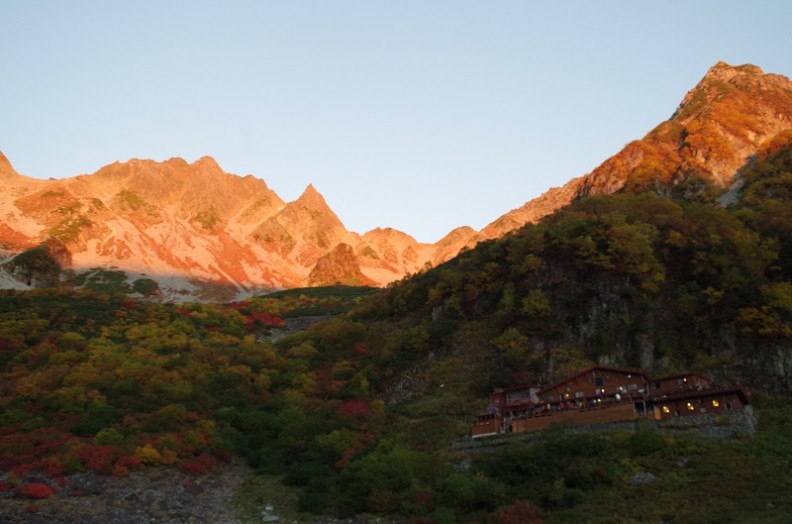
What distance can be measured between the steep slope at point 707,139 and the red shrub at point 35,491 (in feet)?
298

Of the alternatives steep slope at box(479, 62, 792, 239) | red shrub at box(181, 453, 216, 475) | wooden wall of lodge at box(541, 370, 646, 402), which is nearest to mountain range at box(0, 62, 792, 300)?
steep slope at box(479, 62, 792, 239)

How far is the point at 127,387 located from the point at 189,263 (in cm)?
13452

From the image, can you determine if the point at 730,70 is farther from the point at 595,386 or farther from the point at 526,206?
the point at 595,386

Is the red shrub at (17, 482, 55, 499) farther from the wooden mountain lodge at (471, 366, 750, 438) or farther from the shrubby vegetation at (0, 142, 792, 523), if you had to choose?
the wooden mountain lodge at (471, 366, 750, 438)

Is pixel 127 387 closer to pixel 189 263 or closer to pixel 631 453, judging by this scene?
pixel 631 453

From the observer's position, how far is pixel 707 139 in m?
112

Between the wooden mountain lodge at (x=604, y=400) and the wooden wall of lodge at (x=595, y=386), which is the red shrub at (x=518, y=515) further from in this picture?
the wooden wall of lodge at (x=595, y=386)

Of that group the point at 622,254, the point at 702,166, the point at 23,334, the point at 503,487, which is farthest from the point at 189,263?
the point at 503,487

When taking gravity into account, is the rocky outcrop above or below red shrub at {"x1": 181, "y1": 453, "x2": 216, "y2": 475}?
above

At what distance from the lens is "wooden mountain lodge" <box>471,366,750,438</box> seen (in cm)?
4166

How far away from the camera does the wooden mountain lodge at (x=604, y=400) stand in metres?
41.7

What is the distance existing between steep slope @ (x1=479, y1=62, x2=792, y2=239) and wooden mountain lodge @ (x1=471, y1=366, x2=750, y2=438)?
208 feet

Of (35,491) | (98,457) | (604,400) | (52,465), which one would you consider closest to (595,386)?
(604,400)

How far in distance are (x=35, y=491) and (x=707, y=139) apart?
107 metres
